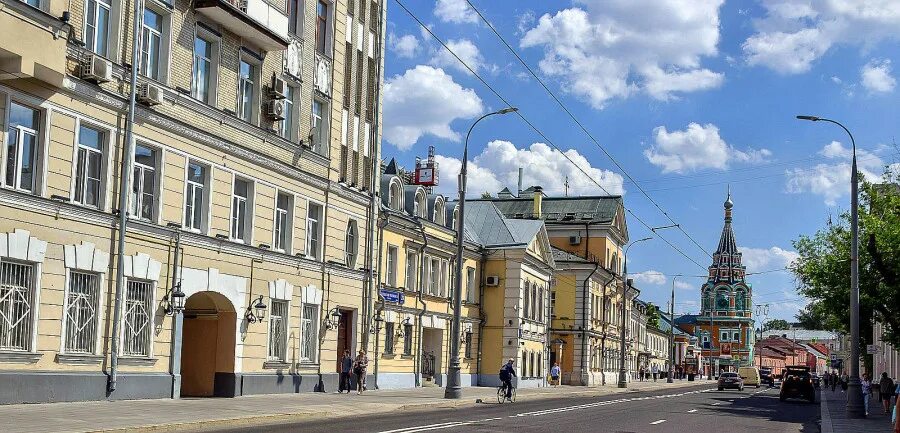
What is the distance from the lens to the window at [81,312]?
70.5 feet

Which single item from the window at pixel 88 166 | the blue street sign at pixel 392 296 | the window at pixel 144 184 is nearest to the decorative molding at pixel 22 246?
the window at pixel 88 166

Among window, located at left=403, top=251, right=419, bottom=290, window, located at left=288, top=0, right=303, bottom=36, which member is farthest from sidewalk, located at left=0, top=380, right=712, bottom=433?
window, located at left=403, top=251, right=419, bottom=290

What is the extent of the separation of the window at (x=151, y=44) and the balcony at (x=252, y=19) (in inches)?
58.3

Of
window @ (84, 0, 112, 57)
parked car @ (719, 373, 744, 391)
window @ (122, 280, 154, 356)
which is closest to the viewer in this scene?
window @ (84, 0, 112, 57)

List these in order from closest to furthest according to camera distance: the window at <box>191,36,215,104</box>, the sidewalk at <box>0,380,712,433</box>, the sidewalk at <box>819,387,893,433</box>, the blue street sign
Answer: the sidewalk at <box>0,380,712,433</box>, the sidewalk at <box>819,387,893,433</box>, the window at <box>191,36,215,104</box>, the blue street sign

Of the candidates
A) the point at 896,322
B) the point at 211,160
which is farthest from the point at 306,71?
the point at 896,322

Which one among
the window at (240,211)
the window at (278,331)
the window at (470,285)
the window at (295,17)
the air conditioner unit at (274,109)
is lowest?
the window at (278,331)

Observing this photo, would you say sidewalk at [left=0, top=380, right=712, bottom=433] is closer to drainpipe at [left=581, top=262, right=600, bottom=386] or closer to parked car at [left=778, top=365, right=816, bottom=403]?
parked car at [left=778, top=365, right=816, bottom=403]

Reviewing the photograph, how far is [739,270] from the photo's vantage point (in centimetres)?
16312

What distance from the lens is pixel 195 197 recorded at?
86.2 ft

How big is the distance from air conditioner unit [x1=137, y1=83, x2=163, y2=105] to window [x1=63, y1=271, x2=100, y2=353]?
167 inches

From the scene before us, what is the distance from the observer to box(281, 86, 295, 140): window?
31.0 meters

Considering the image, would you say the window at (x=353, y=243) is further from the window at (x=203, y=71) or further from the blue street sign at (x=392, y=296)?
the window at (x=203, y=71)

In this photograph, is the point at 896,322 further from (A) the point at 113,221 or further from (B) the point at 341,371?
(A) the point at 113,221
